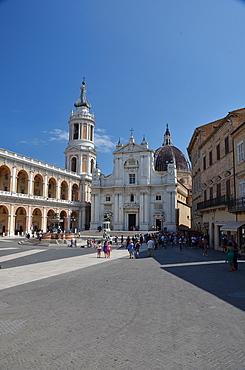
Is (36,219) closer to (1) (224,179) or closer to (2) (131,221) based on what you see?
(2) (131,221)

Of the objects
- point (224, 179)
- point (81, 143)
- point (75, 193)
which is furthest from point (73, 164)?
point (224, 179)

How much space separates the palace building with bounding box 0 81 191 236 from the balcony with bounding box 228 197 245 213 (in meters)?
35.4

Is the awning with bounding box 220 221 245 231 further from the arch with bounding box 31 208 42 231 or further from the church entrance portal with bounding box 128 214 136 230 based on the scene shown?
the arch with bounding box 31 208 42 231

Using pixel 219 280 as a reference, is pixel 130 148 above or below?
above

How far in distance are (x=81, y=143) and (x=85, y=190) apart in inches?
433

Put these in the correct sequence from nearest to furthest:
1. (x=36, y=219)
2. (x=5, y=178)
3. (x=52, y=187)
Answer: (x=5, y=178) → (x=36, y=219) → (x=52, y=187)

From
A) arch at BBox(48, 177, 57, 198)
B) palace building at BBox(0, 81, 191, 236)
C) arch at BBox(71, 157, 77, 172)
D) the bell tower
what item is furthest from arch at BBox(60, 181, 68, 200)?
arch at BBox(71, 157, 77, 172)

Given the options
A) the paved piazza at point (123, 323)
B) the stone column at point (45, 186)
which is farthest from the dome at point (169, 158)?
the paved piazza at point (123, 323)

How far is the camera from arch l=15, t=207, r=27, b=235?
54125mm

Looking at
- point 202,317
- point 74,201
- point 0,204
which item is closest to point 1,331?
point 202,317

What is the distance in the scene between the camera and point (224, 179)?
1013 inches

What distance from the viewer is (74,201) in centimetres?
6706

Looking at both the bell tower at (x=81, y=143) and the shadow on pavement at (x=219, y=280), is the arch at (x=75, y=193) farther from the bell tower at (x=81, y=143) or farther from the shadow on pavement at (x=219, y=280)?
the shadow on pavement at (x=219, y=280)

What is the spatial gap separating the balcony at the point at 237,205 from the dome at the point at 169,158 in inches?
2455
